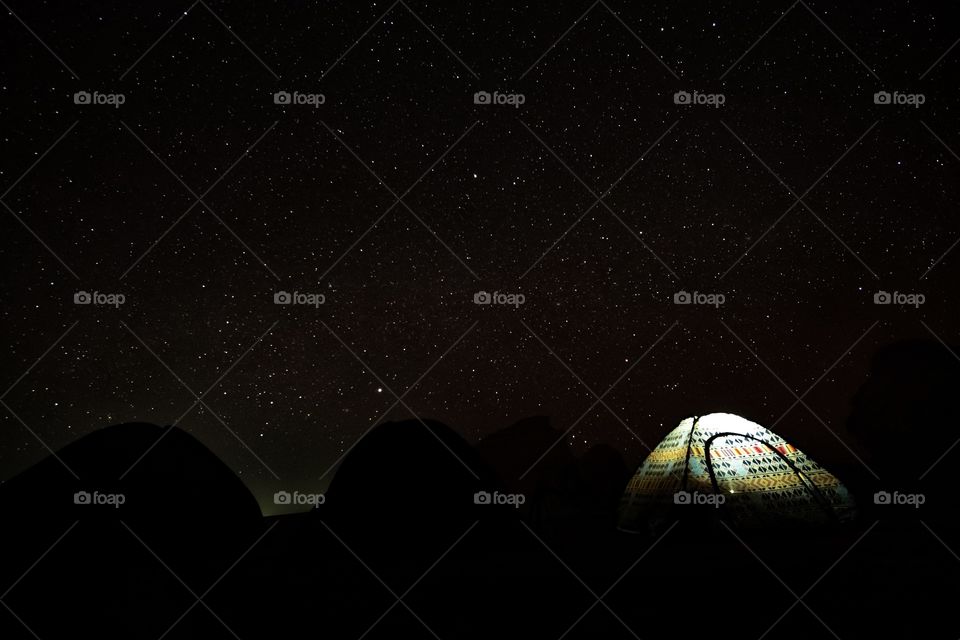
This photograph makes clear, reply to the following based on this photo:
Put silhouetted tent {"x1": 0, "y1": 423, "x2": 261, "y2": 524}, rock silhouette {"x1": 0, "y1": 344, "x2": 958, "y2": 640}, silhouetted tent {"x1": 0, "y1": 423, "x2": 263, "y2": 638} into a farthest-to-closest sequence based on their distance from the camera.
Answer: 1. silhouetted tent {"x1": 0, "y1": 423, "x2": 261, "y2": 524}
2. silhouetted tent {"x1": 0, "y1": 423, "x2": 263, "y2": 638}
3. rock silhouette {"x1": 0, "y1": 344, "x2": 958, "y2": 640}

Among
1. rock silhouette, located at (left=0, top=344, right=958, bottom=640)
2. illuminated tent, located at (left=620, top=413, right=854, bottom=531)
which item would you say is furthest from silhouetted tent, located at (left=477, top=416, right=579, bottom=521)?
illuminated tent, located at (left=620, top=413, right=854, bottom=531)

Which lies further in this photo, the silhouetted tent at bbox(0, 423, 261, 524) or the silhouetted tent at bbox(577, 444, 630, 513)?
the silhouetted tent at bbox(577, 444, 630, 513)

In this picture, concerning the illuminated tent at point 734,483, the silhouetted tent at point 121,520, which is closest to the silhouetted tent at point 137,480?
the silhouetted tent at point 121,520

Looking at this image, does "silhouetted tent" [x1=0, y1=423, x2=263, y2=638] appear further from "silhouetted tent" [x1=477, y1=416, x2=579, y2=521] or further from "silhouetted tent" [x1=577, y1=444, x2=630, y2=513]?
"silhouetted tent" [x1=577, y1=444, x2=630, y2=513]

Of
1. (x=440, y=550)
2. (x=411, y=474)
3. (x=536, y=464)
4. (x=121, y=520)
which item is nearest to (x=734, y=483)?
(x=536, y=464)

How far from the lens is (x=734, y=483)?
2.08 metres

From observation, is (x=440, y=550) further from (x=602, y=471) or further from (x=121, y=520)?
(x=121, y=520)

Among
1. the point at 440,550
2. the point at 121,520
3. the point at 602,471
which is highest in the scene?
the point at 602,471

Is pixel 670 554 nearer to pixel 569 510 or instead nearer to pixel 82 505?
pixel 569 510

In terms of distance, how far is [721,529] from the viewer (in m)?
2.03

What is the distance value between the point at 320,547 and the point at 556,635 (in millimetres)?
928

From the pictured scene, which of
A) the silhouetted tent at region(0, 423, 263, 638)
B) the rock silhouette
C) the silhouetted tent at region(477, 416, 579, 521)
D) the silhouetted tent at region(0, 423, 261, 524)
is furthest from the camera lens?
the silhouetted tent at region(477, 416, 579, 521)

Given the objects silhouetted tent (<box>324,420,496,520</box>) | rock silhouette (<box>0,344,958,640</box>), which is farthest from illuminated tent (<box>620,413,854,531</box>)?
silhouetted tent (<box>324,420,496,520</box>)

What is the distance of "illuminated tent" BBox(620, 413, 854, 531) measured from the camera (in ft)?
6.77
